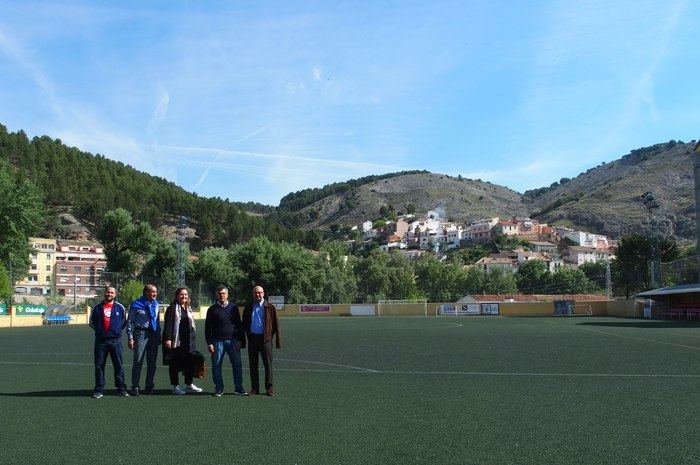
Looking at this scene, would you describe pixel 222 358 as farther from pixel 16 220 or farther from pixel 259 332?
pixel 16 220

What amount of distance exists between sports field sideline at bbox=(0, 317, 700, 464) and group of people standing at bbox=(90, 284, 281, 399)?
0.38 metres

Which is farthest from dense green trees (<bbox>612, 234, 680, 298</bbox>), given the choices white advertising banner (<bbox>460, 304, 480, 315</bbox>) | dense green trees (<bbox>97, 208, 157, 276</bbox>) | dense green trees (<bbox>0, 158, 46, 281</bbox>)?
dense green trees (<bbox>0, 158, 46, 281</bbox>)

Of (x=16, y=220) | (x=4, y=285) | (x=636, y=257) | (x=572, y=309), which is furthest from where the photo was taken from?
(x=636, y=257)

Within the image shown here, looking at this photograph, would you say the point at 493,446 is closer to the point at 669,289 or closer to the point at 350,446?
the point at 350,446

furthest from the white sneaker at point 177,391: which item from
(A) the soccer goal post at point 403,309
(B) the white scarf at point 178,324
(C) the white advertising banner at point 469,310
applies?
(C) the white advertising banner at point 469,310

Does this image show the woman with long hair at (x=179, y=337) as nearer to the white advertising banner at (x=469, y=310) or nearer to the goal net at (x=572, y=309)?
the goal net at (x=572, y=309)

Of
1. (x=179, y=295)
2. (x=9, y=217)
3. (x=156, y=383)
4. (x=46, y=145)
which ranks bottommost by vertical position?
(x=156, y=383)

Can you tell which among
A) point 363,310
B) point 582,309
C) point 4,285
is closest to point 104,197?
point 363,310

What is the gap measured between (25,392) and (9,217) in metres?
51.3

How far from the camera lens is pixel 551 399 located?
8.89 m

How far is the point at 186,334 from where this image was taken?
9461 millimetres

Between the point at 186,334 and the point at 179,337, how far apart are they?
110mm

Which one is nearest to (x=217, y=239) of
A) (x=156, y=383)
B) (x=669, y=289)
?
(x=669, y=289)

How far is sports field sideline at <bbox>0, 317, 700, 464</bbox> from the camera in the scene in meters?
5.88
